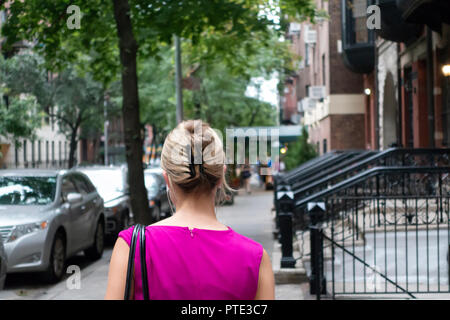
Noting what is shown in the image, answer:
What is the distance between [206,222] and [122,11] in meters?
8.62

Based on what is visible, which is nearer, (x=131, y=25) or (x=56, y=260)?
(x=56, y=260)

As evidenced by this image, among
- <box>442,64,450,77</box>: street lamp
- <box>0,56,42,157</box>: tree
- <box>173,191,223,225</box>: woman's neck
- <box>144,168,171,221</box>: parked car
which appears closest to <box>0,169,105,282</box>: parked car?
<box>0,56,42,157</box>: tree

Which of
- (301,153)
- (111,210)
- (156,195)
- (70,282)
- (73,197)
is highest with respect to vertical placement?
(301,153)

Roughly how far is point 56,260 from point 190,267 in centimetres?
787

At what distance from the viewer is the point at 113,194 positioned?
49.1 feet

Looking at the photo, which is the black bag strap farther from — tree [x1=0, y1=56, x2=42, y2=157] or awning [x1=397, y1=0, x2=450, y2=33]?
tree [x1=0, y1=56, x2=42, y2=157]

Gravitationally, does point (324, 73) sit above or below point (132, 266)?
above

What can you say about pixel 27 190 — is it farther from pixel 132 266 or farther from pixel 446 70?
pixel 132 266

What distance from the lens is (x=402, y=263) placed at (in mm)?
9461

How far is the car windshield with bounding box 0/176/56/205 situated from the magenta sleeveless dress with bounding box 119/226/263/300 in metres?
7.45

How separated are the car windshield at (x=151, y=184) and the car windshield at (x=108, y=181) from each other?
2.10 metres

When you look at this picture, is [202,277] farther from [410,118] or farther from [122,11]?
[410,118]

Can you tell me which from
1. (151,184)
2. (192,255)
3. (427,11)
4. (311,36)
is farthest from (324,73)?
(192,255)
